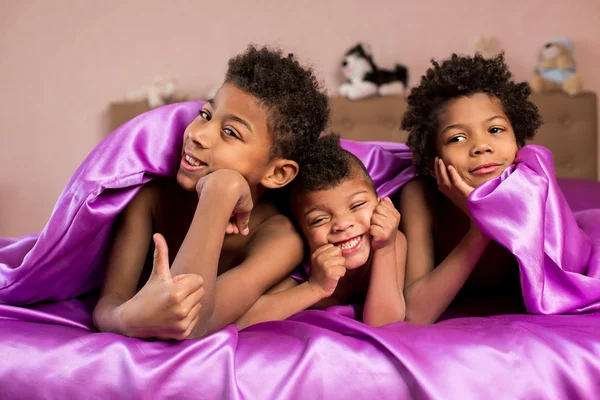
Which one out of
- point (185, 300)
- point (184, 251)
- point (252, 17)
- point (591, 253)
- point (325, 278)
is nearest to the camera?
point (185, 300)

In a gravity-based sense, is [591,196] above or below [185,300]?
below

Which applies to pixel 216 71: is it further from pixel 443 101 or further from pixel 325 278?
pixel 325 278

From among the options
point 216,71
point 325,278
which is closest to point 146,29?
point 216,71

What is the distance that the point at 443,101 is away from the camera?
1393mm

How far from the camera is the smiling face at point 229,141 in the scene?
1.14 m

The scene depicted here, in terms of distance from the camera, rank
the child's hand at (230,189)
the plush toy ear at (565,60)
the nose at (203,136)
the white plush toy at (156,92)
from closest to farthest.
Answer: the child's hand at (230,189), the nose at (203,136), the plush toy ear at (565,60), the white plush toy at (156,92)

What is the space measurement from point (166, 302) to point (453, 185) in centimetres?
65

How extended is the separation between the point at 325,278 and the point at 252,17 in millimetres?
1999

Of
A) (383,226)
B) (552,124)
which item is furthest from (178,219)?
(552,124)

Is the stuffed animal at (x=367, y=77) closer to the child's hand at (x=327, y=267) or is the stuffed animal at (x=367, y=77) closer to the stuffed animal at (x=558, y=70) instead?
the stuffed animal at (x=558, y=70)

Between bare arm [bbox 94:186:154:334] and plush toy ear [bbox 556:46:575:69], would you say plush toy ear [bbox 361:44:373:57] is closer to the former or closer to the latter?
plush toy ear [bbox 556:46:575:69]

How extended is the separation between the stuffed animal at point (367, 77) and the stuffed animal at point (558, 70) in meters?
0.58

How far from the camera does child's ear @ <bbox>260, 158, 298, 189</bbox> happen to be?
1244mm

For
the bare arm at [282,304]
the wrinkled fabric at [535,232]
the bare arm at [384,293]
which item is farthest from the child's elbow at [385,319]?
the wrinkled fabric at [535,232]
